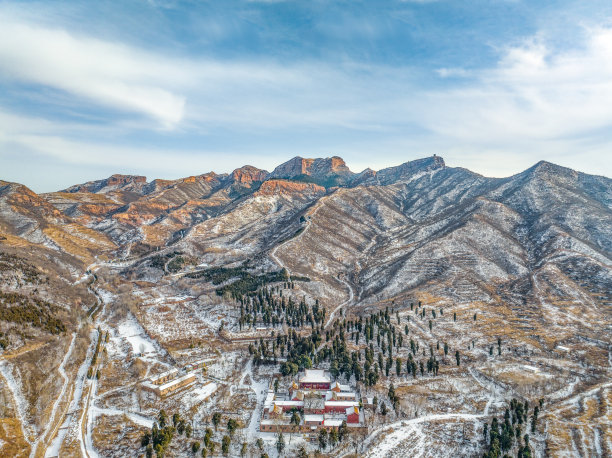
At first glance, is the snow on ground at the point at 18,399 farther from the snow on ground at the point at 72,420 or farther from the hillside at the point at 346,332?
the snow on ground at the point at 72,420

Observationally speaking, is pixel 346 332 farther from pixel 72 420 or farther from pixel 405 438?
pixel 72 420

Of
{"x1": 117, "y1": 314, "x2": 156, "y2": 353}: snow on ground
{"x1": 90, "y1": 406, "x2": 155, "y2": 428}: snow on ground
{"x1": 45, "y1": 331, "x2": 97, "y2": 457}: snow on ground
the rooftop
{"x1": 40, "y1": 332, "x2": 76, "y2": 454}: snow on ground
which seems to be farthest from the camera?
{"x1": 117, "y1": 314, "x2": 156, "y2": 353}: snow on ground

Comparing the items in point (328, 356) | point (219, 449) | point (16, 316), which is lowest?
point (219, 449)

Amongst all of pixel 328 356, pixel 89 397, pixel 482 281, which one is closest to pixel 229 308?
pixel 328 356

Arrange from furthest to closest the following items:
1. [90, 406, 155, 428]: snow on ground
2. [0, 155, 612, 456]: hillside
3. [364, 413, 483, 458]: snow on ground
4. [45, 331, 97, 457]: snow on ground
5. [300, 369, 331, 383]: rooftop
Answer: [300, 369, 331, 383]: rooftop < [90, 406, 155, 428]: snow on ground < [0, 155, 612, 456]: hillside < [364, 413, 483, 458]: snow on ground < [45, 331, 97, 457]: snow on ground

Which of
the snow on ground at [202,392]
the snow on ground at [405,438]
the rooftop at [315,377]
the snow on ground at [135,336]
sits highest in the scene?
the snow on ground at [135,336]

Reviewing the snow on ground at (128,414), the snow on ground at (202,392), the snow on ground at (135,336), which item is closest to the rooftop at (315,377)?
the snow on ground at (202,392)

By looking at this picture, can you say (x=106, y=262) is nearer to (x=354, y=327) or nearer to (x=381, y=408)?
(x=354, y=327)

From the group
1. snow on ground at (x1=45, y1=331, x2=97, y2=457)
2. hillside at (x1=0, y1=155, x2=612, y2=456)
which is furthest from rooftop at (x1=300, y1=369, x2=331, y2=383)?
snow on ground at (x1=45, y1=331, x2=97, y2=457)

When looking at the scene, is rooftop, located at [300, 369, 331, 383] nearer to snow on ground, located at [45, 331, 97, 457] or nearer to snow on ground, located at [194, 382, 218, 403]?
snow on ground, located at [194, 382, 218, 403]

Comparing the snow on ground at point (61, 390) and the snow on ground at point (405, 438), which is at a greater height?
the snow on ground at point (61, 390)

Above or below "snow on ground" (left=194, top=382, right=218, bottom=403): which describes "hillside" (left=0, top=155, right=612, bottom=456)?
above
